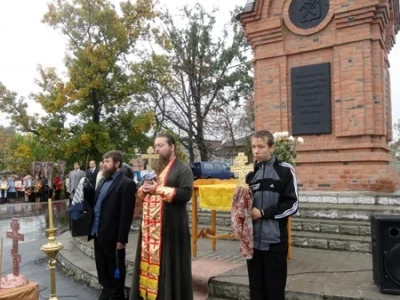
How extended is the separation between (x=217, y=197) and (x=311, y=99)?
16.0ft

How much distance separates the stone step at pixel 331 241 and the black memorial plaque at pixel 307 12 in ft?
17.4

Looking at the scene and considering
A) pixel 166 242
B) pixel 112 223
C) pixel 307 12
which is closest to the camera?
pixel 166 242

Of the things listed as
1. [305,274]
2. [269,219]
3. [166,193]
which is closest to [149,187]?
[166,193]

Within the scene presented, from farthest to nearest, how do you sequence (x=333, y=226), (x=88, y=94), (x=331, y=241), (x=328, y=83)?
(x=88, y=94)
(x=328, y=83)
(x=333, y=226)
(x=331, y=241)

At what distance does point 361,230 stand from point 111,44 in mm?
18095

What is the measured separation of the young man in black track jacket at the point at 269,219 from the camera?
341cm

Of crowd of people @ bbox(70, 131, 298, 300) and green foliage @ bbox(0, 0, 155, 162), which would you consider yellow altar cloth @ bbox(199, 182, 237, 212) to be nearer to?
crowd of people @ bbox(70, 131, 298, 300)

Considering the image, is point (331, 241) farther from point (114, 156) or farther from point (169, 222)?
point (114, 156)

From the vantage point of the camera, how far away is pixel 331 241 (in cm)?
629

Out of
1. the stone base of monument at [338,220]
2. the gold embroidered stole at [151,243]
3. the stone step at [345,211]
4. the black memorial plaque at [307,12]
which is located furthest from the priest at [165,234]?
the black memorial plaque at [307,12]

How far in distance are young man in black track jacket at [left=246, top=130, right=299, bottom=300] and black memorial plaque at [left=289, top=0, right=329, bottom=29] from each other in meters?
7.08

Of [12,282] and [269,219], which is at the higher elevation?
[269,219]

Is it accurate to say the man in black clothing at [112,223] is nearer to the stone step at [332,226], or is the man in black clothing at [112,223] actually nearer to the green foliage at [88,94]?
the stone step at [332,226]

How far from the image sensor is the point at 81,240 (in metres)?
7.80
